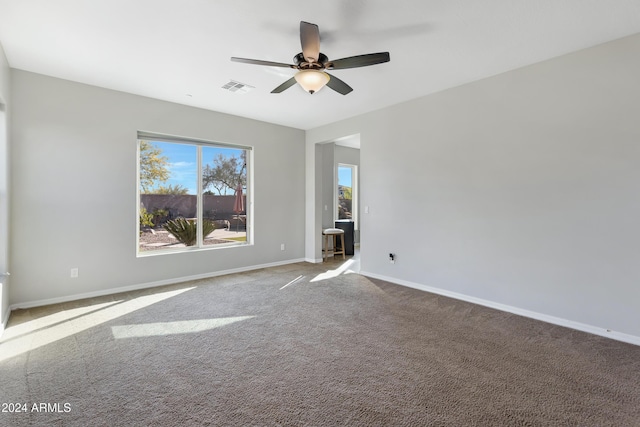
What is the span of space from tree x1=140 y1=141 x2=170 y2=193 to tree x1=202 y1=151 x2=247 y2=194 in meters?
0.64

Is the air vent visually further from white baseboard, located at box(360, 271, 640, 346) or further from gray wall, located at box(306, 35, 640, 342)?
white baseboard, located at box(360, 271, 640, 346)

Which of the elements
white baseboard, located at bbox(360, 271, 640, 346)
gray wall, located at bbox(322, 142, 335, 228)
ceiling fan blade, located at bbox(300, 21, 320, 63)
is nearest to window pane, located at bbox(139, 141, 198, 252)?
ceiling fan blade, located at bbox(300, 21, 320, 63)

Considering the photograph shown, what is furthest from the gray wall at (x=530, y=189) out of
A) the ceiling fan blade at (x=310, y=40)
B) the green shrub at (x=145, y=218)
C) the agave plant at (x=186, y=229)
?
the green shrub at (x=145, y=218)

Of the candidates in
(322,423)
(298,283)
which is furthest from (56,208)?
(322,423)

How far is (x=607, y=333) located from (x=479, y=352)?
1434mm

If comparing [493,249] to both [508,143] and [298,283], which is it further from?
[298,283]

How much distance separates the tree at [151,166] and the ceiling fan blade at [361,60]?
10.8 ft

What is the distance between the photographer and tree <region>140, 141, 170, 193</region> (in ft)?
15.0

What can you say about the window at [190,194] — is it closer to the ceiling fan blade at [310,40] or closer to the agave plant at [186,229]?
the agave plant at [186,229]

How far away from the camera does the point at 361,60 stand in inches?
99.7

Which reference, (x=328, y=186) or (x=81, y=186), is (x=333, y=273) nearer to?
(x=328, y=186)

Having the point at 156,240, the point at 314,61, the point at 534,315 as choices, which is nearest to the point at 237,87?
the point at 314,61

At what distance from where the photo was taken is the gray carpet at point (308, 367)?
1.83 meters

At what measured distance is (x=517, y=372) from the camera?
228 centimetres
